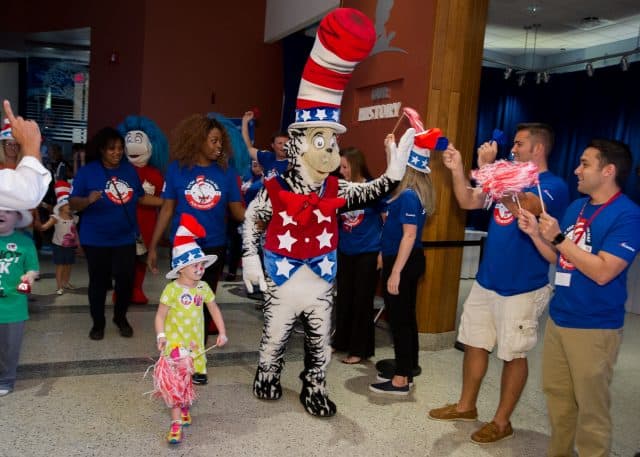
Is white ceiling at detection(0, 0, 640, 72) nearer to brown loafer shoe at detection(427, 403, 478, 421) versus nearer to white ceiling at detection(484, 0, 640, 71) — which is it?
white ceiling at detection(484, 0, 640, 71)

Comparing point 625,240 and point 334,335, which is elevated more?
point 625,240

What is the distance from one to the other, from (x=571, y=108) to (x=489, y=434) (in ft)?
29.0

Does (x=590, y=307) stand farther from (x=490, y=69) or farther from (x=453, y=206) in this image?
(x=490, y=69)

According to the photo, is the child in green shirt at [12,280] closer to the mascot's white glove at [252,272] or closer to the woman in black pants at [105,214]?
the woman in black pants at [105,214]

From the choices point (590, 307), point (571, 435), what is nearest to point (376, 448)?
point (571, 435)

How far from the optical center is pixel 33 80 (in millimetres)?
10320

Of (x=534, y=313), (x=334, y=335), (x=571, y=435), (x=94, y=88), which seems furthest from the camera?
(x=94, y=88)

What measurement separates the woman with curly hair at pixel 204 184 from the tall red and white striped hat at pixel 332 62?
973mm

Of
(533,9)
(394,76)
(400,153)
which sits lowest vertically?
(400,153)

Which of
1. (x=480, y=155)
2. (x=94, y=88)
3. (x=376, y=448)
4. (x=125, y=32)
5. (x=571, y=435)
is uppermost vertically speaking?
(x=125, y=32)

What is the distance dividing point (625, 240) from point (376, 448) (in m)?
1.38

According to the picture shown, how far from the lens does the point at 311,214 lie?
279 cm

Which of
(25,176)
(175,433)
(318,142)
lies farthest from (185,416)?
(318,142)

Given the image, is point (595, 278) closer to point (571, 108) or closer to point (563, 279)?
point (563, 279)
